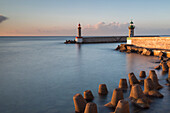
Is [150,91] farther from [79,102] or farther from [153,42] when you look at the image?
[153,42]

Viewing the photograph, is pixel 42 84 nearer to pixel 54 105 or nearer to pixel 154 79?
pixel 54 105

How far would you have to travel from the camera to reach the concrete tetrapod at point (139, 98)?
20.5 ft

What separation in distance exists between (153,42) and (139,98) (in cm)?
2034

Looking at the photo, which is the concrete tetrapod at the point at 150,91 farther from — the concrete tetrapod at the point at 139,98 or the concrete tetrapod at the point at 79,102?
the concrete tetrapod at the point at 79,102

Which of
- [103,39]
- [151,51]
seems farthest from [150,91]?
[103,39]

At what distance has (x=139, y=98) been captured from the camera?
650cm

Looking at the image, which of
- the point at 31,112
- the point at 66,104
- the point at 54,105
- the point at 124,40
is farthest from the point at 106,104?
the point at 124,40

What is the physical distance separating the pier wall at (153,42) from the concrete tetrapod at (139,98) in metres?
18.1

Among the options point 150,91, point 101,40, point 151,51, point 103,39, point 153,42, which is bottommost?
point 150,91

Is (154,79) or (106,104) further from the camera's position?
(154,79)

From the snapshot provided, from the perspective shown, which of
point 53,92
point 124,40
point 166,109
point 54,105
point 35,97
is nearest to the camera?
point 166,109

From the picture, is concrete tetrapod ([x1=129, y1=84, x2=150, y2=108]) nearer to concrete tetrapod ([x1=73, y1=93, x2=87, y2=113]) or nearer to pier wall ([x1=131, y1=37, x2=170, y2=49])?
concrete tetrapod ([x1=73, y1=93, x2=87, y2=113])

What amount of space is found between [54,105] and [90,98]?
5.10 ft

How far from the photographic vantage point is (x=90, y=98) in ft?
24.0
